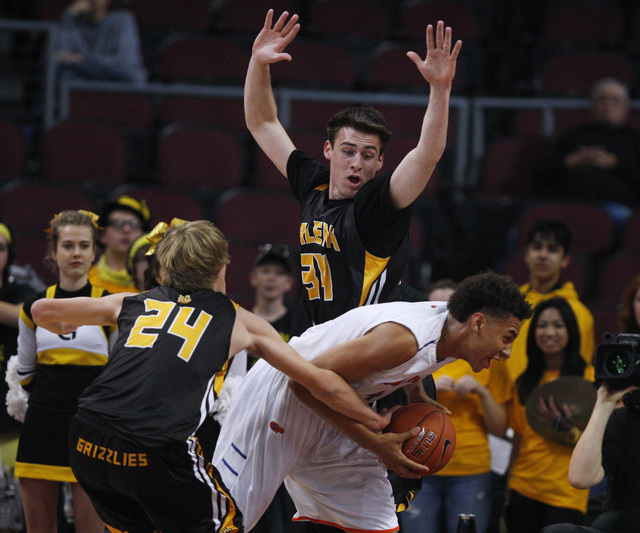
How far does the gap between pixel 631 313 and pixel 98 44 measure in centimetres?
528

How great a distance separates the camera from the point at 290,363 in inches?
127

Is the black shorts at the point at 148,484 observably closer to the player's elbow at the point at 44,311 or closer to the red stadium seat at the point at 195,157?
the player's elbow at the point at 44,311

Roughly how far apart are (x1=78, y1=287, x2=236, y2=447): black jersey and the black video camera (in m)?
1.63

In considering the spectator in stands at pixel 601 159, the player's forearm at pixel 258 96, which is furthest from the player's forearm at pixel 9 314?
the spectator in stands at pixel 601 159

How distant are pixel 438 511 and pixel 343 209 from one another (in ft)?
6.46

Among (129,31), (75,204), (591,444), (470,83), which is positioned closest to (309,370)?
(591,444)

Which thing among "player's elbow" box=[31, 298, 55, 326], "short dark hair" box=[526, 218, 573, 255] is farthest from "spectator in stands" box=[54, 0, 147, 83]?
"player's elbow" box=[31, 298, 55, 326]

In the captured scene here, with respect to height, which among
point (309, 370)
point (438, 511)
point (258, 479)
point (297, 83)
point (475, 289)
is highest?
point (297, 83)

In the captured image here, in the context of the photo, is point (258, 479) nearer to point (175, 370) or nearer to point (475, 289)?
point (175, 370)

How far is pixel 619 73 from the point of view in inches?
348

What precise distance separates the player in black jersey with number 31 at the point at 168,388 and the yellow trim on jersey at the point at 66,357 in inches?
45.5

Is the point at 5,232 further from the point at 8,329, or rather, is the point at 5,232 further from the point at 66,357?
the point at 66,357

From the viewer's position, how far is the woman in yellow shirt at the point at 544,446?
4801 millimetres

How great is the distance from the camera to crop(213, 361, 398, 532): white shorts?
3.62 m
